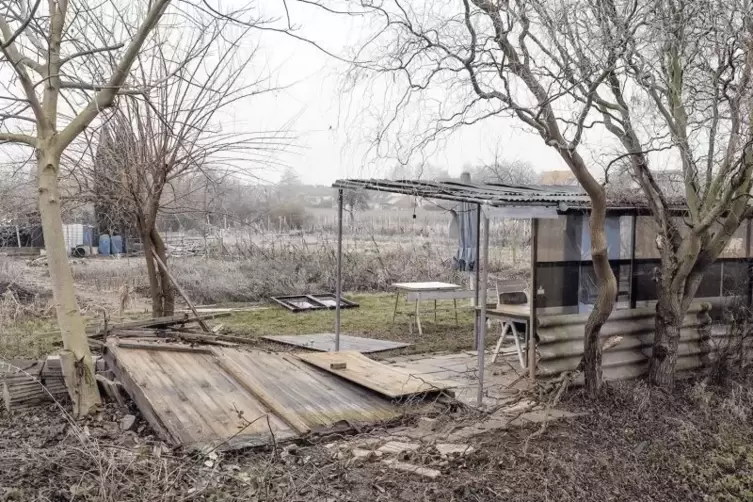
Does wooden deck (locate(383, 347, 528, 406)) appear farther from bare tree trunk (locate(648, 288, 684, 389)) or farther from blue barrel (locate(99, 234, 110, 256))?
blue barrel (locate(99, 234, 110, 256))

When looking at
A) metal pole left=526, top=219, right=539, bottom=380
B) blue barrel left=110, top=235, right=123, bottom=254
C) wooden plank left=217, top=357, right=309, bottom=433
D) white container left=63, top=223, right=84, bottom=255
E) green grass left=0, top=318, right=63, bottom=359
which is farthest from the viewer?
blue barrel left=110, top=235, right=123, bottom=254

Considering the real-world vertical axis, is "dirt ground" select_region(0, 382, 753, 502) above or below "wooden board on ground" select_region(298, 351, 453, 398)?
below

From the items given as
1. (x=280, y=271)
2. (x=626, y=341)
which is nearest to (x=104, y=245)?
(x=280, y=271)

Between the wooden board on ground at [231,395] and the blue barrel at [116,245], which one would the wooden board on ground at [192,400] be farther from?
the blue barrel at [116,245]

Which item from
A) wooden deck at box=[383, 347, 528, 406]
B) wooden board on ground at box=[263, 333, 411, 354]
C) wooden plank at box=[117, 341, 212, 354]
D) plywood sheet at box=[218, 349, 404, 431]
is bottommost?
wooden deck at box=[383, 347, 528, 406]

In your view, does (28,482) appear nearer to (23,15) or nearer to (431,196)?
(23,15)

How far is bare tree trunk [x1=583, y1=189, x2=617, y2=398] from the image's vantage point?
5871mm

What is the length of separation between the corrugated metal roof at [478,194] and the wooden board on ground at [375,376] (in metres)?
1.81

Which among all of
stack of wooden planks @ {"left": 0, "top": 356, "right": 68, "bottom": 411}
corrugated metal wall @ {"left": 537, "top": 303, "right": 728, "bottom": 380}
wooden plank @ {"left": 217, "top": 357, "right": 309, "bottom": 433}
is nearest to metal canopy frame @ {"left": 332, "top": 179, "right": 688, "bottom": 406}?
corrugated metal wall @ {"left": 537, "top": 303, "right": 728, "bottom": 380}

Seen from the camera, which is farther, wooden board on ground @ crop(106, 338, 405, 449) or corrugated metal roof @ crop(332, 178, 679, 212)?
corrugated metal roof @ crop(332, 178, 679, 212)

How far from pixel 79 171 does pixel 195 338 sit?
2631mm

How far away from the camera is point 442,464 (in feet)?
14.9

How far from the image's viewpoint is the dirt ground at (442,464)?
385cm

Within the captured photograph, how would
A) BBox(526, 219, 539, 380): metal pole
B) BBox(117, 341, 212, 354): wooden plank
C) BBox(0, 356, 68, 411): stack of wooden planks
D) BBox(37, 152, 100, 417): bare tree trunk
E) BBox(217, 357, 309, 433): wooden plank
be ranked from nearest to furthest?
BBox(37, 152, 100, 417): bare tree trunk
BBox(217, 357, 309, 433): wooden plank
BBox(0, 356, 68, 411): stack of wooden planks
BBox(526, 219, 539, 380): metal pole
BBox(117, 341, 212, 354): wooden plank
